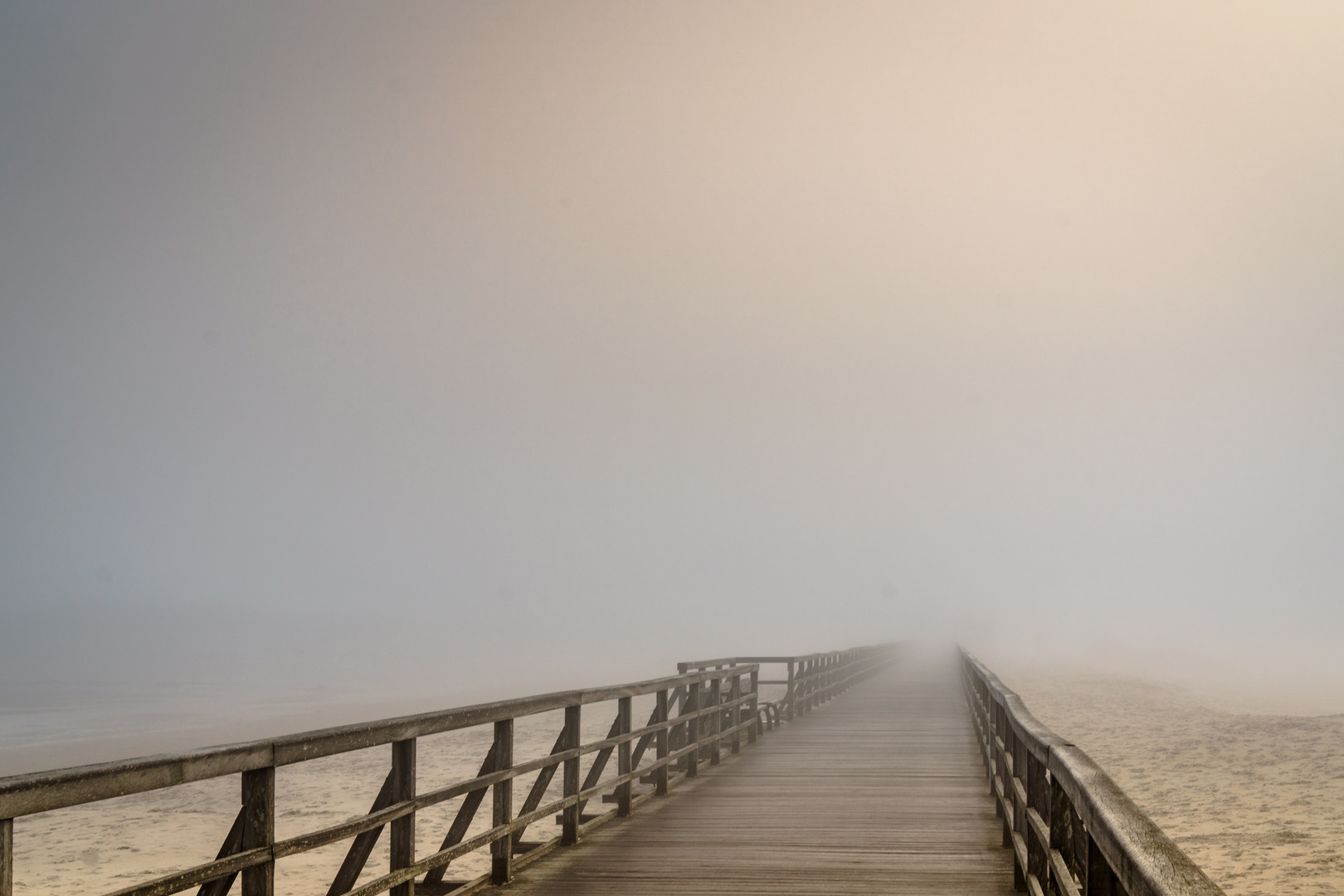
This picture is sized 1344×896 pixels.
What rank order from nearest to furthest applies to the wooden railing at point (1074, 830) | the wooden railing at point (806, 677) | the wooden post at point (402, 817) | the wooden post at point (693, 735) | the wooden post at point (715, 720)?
the wooden railing at point (1074, 830) → the wooden post at point (402, 817) → the wooden post at point (693, 735) → the wooden post at point (715, 720) → the wooden railing at point (806, 677)

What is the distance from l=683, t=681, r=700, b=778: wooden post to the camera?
37.2 feet

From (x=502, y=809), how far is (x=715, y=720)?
6.49 metres

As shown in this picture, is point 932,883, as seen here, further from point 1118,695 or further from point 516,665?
point 516,665

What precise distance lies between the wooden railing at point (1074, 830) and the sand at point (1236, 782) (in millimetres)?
6163

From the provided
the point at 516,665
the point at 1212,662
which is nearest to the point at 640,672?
the point at 516,665

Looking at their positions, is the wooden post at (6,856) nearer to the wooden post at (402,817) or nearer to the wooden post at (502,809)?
the wooden post at (402,817)

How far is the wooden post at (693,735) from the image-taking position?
11.4m

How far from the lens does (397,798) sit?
514cm

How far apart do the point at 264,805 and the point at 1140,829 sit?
2932 mm

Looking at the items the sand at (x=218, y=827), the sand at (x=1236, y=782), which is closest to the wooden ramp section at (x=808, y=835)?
the sand at (x=1236, y=782)

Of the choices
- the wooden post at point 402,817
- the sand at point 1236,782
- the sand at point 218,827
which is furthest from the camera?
the sand at point 218,827

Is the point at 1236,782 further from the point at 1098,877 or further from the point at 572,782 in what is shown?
the point at 1098,877

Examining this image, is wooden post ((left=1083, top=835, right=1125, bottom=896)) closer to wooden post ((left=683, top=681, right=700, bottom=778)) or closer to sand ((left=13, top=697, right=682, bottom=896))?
wooden post ((left=683, top=681, right=700, bottom=778))

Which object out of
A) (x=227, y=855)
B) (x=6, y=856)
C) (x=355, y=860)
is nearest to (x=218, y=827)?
(x=355, y=860)
